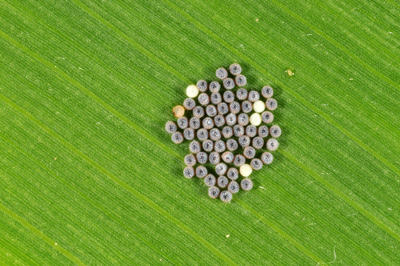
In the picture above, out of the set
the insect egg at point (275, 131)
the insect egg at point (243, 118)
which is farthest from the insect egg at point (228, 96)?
the insect egg at point (275, 131)

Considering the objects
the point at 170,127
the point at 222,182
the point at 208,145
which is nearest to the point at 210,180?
the point at 222,182

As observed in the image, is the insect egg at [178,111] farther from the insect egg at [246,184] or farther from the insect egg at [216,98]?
the insect egg at [246,184]

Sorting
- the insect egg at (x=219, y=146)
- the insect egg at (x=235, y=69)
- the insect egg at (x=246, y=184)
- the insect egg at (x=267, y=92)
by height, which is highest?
the insect egg at (x=235, y=69)

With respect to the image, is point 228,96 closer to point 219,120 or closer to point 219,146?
point 219,120

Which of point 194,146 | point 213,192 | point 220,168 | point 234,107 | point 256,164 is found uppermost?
point 234,107

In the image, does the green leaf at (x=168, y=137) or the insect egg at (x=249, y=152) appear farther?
the green leaf at (x=168, y=137)

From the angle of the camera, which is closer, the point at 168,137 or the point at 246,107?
the point at 246,107

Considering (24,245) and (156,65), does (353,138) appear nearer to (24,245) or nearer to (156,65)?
(156,65)

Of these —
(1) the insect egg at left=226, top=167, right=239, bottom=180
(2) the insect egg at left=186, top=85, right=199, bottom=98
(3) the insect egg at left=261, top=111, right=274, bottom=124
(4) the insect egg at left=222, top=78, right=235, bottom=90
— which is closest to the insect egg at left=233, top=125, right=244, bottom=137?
(3) the insect egg at left=261, top=111, right=274, bottom=124
